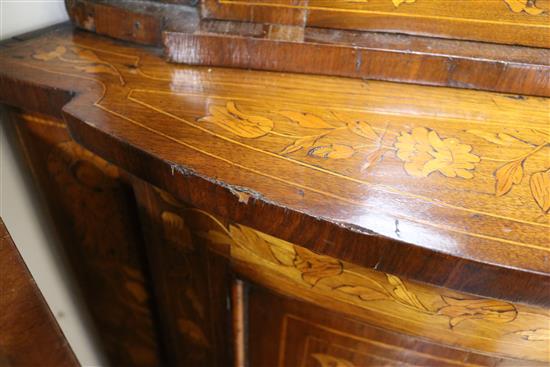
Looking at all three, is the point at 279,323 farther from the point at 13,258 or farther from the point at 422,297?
the point at 13,258

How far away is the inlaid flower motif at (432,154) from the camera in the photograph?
41cm

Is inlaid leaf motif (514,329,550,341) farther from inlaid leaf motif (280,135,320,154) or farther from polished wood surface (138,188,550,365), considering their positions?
inlaid leaf motif (280,135,320,154)

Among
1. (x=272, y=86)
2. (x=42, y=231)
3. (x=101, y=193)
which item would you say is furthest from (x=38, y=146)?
(x=272, y=86)

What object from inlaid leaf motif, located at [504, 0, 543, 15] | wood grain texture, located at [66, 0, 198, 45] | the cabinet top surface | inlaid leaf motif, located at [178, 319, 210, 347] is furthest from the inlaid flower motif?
inlaid leaf motif, located at [178, 319, 210, 347]

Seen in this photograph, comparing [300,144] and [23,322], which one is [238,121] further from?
[23,322]

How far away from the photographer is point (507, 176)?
1.32 feet

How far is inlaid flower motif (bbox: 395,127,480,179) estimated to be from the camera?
41cm

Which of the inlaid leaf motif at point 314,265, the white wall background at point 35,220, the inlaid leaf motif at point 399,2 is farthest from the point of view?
the white wall background at point 35,220

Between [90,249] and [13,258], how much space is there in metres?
0.35

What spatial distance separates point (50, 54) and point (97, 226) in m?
0.28

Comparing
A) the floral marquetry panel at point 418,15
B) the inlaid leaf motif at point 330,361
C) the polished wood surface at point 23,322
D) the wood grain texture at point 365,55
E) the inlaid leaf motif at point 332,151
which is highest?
the floral marquetry panel at point 418,15

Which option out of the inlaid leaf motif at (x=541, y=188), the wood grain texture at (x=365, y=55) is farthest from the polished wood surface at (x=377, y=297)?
the wood grain texture at (x=365, y=55)

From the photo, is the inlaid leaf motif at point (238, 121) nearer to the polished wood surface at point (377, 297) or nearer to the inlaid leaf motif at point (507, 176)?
the polished wood surface at point (377, 297)

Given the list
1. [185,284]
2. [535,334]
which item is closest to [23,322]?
[185,284]
